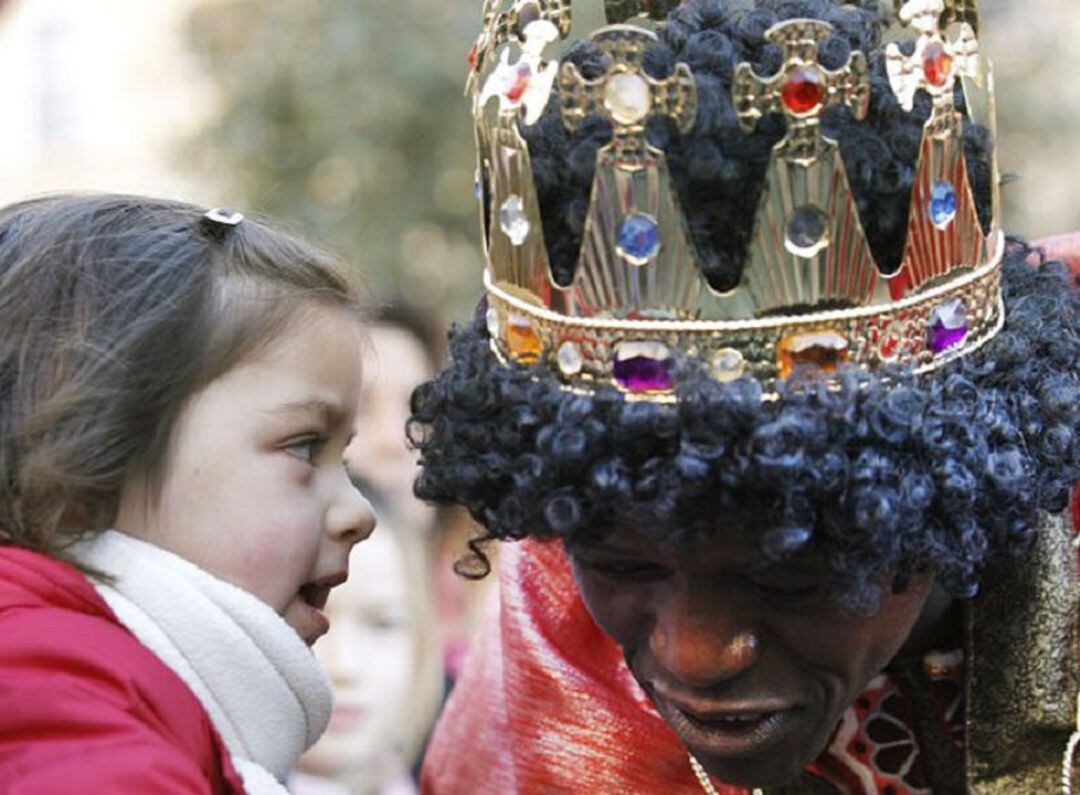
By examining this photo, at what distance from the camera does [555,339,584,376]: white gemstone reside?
2.19m

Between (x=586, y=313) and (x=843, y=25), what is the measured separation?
430 millimetres

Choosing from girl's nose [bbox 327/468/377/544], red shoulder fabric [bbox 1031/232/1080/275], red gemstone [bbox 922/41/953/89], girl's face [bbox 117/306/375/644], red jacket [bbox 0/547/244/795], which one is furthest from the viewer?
red shoulder fabric [bbox 1031/232/1080/275]

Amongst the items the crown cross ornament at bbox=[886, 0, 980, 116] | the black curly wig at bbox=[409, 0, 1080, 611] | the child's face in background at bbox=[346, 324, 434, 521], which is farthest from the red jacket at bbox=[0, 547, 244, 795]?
the child's face in background at bbox=[346, 324, 434, 521]

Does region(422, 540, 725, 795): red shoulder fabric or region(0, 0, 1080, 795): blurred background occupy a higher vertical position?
region(0, 0, 1080, 795): blurred background

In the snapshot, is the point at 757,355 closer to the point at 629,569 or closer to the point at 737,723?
the point at 629,569

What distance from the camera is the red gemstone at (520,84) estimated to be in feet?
7.30

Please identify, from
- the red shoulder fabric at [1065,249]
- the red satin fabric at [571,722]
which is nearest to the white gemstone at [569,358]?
the red satin fabric at [571,722]

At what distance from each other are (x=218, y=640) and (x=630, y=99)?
0.73 m

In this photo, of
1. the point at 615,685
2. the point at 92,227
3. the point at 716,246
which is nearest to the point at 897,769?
the point at 615,685

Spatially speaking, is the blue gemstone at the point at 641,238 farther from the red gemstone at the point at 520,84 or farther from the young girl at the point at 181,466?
the young girl at the point at 181,466

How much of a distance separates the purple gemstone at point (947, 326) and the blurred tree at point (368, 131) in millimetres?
4724

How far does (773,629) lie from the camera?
2258 millimetres

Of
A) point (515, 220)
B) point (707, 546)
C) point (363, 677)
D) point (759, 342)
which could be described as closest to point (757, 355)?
point (759, 342)

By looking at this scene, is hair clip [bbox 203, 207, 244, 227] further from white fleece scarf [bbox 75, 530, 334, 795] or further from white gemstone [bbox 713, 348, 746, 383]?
white gemstone [bbox 713, 348, 746, 383]
